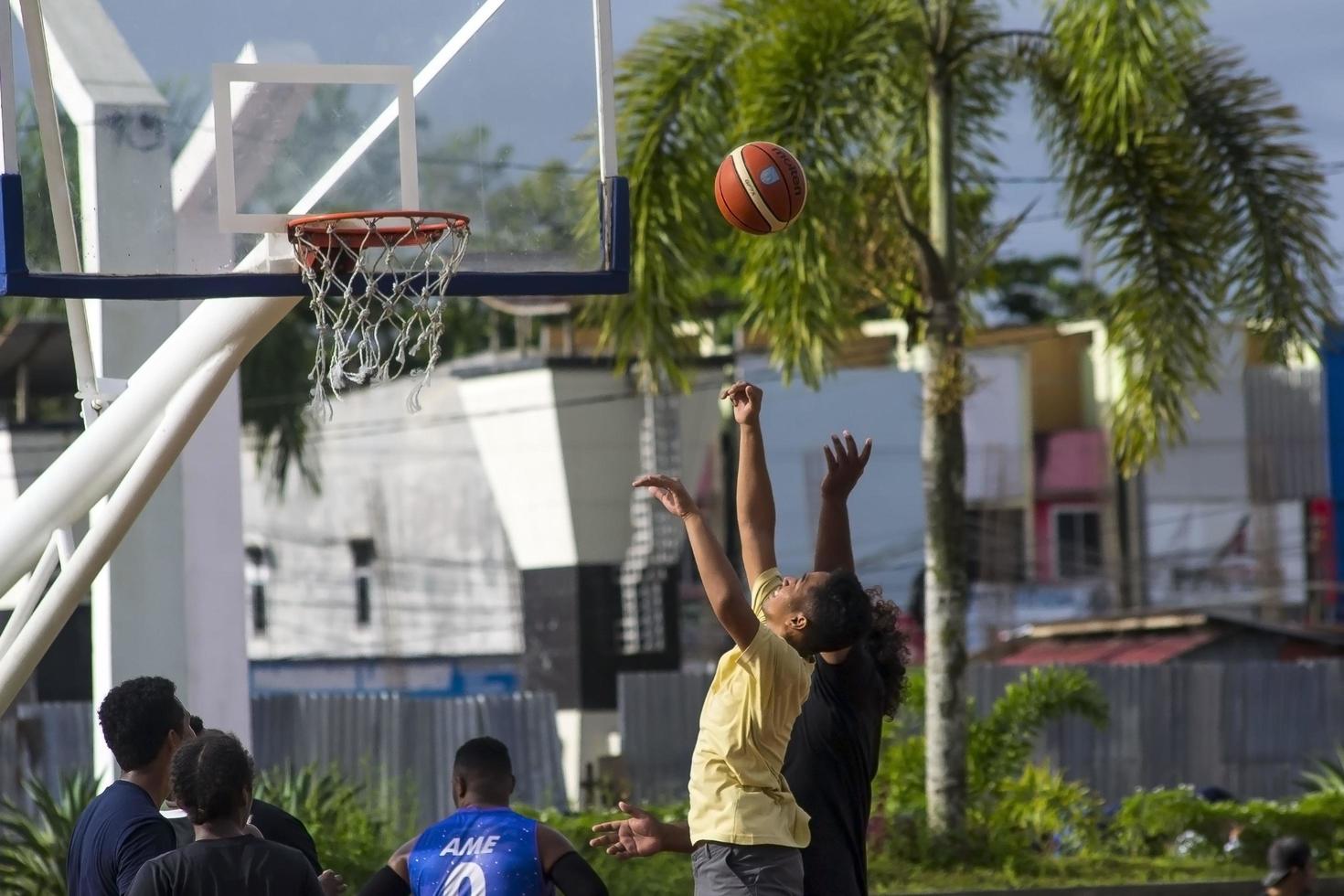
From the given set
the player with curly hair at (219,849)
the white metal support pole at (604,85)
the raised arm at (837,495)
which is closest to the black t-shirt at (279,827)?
the player with curly hair at (219,849)

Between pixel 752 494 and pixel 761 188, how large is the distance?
7.51ft

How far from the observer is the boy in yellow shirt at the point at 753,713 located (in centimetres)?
490

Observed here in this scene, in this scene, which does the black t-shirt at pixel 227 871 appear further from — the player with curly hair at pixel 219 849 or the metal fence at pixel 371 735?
the metal fence at pixel 371 735

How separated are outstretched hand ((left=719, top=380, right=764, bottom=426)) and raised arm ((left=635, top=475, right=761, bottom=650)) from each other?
1.42ft

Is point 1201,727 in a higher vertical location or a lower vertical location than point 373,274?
lower

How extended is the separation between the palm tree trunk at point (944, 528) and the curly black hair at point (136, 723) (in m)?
7.84

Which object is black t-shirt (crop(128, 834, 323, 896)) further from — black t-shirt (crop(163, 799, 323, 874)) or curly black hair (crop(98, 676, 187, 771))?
black t-shirt (crop(163, 799, 323, 874))

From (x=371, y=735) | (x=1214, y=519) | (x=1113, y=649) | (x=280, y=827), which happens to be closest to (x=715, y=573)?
(x=280, y=827)

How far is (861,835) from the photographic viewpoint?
540 centimetres

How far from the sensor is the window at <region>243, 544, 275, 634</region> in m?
38.6

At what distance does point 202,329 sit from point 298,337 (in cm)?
2312

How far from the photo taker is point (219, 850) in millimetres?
4445

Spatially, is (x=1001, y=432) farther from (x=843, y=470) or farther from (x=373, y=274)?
(x=843, y=470)

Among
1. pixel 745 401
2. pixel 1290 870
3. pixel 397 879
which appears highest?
pixel 745 401
